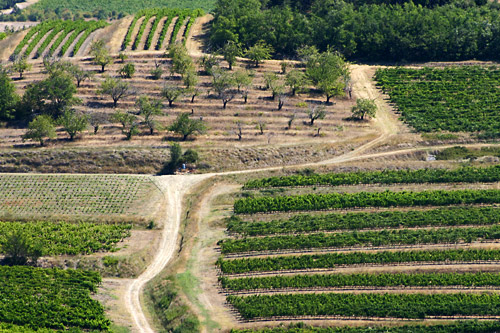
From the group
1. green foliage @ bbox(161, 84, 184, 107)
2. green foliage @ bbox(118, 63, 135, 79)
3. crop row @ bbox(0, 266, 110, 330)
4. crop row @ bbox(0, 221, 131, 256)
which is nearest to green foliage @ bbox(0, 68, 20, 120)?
green foliage @ bbox(118, 63, 135, 79)

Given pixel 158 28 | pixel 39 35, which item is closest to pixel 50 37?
pixel 39 35

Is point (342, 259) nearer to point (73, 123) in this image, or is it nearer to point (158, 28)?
point (73, 123)

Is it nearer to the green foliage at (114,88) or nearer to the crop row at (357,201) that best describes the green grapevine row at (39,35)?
the green foliage at (114,88)

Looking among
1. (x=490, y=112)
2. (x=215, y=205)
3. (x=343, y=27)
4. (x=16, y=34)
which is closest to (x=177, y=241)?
(x=215, y=205)

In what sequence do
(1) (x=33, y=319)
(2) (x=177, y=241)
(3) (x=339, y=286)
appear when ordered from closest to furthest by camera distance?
(1) (x=33, y=319), (3) (x=339, y=286), (2) (x=177, y=241)

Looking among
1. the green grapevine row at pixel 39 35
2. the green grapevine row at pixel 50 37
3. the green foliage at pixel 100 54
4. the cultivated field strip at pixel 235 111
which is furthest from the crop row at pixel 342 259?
the green grapevine row at pixel 39 35

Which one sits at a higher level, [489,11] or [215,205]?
[489,11]

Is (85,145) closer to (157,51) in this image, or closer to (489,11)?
(157,51)
